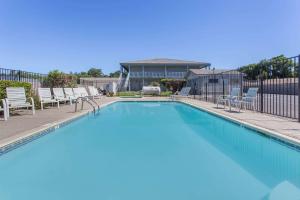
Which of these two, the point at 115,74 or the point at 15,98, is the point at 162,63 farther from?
the point at 115,74

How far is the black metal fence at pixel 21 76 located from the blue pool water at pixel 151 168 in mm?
4942

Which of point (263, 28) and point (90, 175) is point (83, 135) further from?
point (263, 28)

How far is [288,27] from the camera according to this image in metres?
18.8

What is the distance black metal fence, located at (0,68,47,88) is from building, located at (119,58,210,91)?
28.3 m

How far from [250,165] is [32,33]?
75.4ft

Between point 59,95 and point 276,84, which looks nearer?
A: point 276,84

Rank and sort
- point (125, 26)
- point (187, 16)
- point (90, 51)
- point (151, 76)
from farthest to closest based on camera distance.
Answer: point (151, 76)
point (90, 51)
point (125, 26)
point (187, 16)

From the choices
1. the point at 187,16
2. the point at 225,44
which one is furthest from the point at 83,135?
the point at 225,44

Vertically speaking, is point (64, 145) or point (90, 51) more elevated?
point (90, 51)

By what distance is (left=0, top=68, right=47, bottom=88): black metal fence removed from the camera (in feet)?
34.7

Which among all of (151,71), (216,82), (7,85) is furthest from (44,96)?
(151,71)

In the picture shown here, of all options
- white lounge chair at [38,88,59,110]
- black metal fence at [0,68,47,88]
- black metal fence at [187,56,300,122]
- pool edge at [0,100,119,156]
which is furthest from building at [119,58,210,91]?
pool edge at [0,100,119,156]

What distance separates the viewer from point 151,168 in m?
4.32

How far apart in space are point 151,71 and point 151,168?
41679mm
